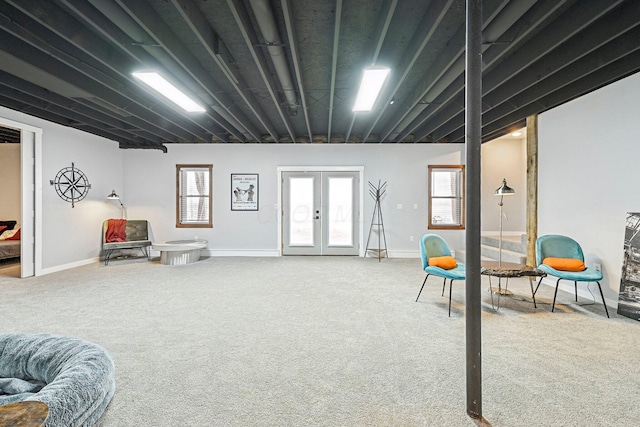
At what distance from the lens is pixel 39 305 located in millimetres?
3891

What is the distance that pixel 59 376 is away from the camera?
167 centimetres

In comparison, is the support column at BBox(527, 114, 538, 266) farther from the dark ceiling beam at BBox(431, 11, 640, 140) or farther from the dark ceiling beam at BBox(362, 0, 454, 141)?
the dark ceiling beam at BBox(362, 0, 454, 141)

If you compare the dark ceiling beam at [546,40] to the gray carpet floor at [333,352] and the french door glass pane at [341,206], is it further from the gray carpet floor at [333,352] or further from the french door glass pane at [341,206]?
the french door glass pane at [341,206]

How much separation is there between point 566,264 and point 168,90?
547cm

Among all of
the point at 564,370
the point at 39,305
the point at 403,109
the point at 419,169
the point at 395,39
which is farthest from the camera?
the point at 419,169

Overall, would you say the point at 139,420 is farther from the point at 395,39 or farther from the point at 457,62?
the point at 457,62

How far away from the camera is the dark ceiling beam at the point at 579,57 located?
289 cm

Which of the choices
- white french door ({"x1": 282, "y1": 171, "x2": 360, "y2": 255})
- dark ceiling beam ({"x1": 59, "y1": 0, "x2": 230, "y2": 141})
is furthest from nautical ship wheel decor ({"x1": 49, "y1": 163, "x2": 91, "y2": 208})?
white french door ({"x1": 282, "y1": 171, "x2": 360, "y2": 255})

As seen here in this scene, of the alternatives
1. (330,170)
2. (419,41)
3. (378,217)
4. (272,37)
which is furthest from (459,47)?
(378,217)

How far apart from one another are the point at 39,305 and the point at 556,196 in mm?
7384

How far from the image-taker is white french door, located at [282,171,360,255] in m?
7.68

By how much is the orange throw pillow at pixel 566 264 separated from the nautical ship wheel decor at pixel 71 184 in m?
8.27

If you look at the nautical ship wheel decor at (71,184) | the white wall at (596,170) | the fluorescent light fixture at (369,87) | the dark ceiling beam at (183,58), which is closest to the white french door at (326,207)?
the dark ceiling beam at (183,58)

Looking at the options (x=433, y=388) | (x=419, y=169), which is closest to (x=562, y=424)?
(x=433, y=388)
